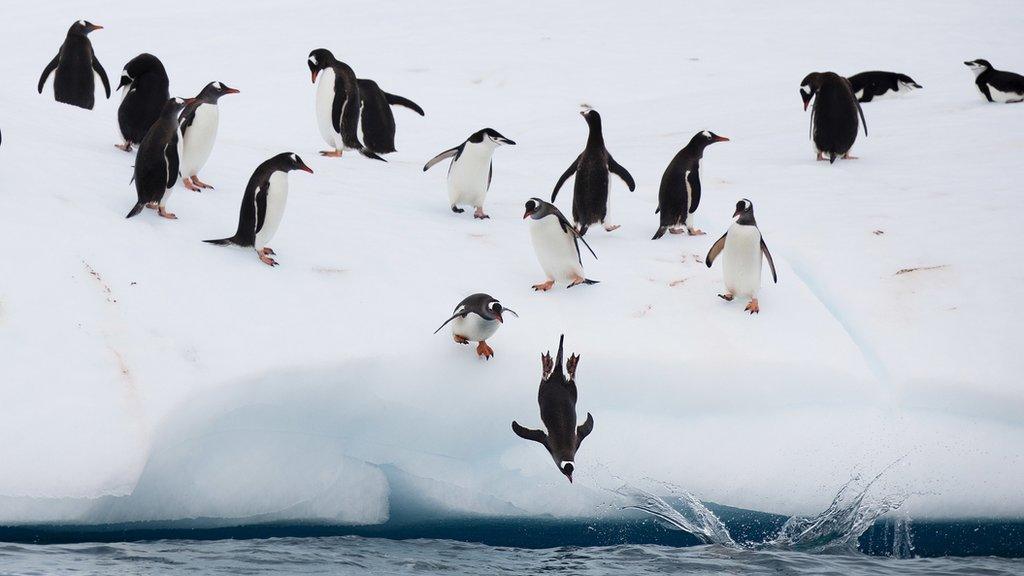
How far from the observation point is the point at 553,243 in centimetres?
506

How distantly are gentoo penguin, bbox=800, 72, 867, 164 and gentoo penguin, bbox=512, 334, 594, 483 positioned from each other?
3806 mm

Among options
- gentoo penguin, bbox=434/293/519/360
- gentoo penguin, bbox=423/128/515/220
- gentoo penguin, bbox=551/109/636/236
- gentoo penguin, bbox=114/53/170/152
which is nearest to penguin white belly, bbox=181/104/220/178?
gentoo penguin, bbox=114/53/170/152

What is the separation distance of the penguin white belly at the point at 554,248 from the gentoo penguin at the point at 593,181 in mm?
728

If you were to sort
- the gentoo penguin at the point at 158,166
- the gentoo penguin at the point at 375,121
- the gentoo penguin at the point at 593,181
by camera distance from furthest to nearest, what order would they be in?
the gentoo penguin at the point at 375,121
the gentoo penguin at the point at 593,181
the gentoo penguin at the point at 158,166

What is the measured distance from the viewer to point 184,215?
5434mm

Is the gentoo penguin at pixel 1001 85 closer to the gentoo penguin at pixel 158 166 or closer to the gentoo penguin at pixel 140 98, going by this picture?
the gentoo penguin at pixel 140 98

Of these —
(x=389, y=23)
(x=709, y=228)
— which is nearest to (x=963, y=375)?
(x=709, y=228)

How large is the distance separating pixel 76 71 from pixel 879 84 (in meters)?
6.30

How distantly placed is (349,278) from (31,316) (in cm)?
132

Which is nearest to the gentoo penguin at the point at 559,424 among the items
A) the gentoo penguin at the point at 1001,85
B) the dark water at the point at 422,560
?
the dark water at the point at 422,560

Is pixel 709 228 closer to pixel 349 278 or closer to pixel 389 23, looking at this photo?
pixel 349 278

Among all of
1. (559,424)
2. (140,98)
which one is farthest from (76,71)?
(559,424)

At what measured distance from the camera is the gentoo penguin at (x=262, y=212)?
5008 millimetres

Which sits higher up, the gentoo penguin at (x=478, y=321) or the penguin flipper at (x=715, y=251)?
the penguin flipper at (x=715, y=251)
